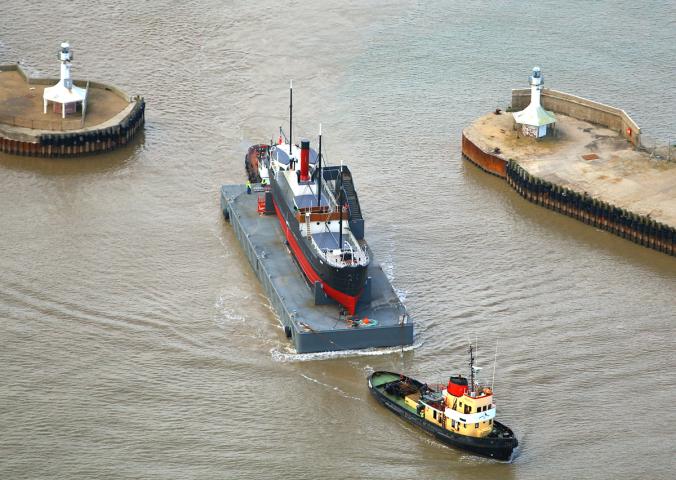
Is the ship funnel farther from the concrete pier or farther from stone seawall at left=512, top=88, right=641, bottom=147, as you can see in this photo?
stone seawall at left=512, top=88, right=641, bottom=147

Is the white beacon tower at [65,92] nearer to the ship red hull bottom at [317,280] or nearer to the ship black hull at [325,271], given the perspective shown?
the ship black hull at [325,271]

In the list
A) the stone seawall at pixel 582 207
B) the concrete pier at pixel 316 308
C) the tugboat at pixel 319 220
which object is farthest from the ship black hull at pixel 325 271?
the stone seawall at pixel 582 207

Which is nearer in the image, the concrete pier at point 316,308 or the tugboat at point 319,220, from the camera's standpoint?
the concrete pier at point 316,308

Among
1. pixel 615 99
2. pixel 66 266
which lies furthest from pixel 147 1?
pixel 66 266

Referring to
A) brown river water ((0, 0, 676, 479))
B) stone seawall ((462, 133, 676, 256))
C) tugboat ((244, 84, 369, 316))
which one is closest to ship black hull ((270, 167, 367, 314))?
tugboat ((244, 84, 369, 316))

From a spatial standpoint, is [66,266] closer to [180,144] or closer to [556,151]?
[180,144]

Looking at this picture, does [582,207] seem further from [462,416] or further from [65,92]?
[65,92]

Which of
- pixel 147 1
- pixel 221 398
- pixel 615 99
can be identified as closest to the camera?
pixel 221 398
